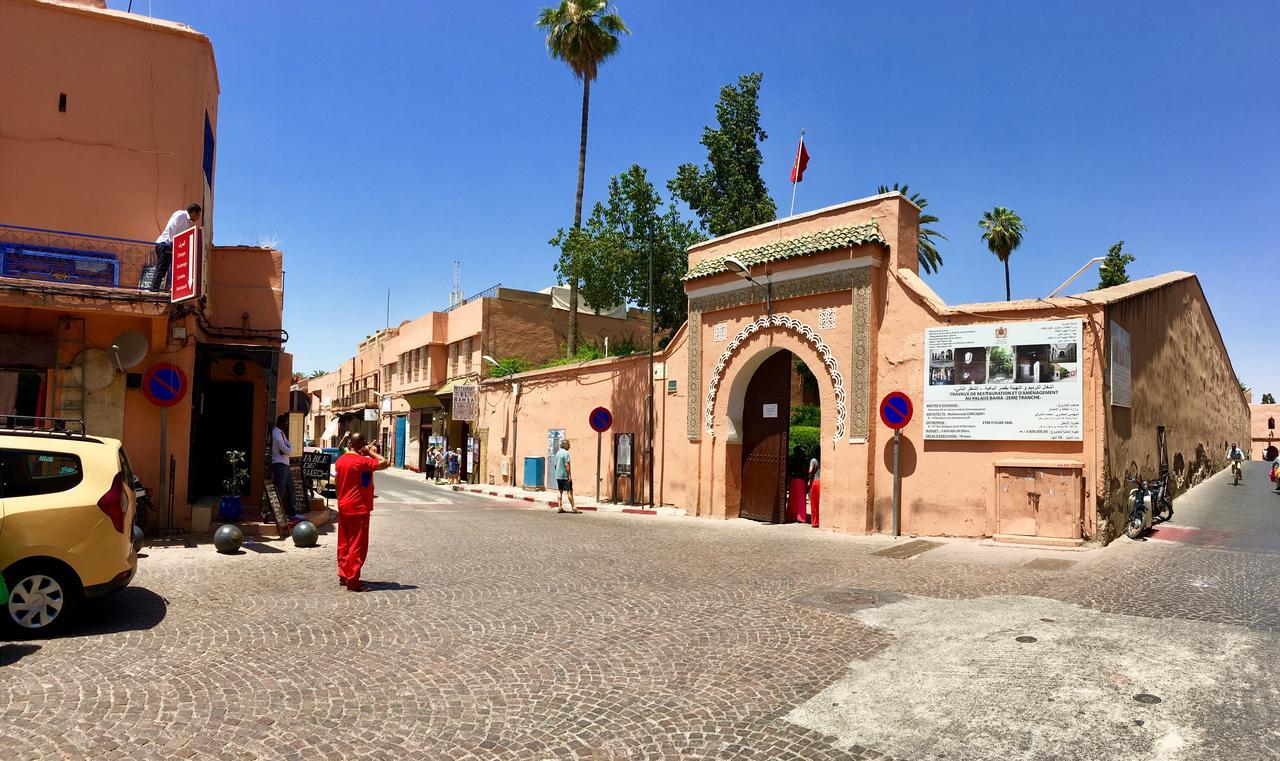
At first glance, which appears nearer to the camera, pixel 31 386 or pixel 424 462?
pixel 31 386

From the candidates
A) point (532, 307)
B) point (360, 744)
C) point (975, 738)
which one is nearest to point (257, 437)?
point (360, 744)

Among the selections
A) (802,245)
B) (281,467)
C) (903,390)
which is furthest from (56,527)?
(802,245)

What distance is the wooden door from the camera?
1695cm

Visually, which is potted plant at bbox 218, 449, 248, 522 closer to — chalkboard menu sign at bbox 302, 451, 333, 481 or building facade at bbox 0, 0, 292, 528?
building facade at bbox 0, 0, 292, 528

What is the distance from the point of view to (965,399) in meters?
13.2

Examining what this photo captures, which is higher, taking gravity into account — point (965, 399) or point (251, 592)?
point (965, 399)

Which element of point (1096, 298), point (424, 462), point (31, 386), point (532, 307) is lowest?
point (424, 462)

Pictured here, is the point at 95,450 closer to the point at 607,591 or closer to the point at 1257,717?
the point at 607,591

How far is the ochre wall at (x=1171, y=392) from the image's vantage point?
42.3 ft

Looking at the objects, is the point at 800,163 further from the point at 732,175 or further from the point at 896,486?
the point at 732,175

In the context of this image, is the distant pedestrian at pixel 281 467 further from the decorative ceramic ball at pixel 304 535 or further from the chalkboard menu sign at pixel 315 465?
the decorative ceramic ball at pixel 304 535

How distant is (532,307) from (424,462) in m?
12.0

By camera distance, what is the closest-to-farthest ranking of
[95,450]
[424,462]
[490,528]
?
[95,450], [490,528], [424,462]

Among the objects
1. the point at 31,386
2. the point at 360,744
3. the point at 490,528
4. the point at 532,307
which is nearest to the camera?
the point at 360,744
